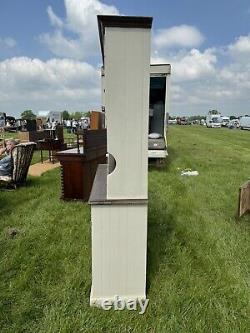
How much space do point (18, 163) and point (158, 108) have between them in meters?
6.85

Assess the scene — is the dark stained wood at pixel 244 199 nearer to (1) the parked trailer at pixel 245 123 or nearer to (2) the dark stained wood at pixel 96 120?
(2) the dark stained wood at pixel 96 120

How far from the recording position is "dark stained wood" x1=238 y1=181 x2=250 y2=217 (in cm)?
477

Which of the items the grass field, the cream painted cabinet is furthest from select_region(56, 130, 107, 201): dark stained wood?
the cream painted cabinet

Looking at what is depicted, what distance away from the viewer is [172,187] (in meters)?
7.08

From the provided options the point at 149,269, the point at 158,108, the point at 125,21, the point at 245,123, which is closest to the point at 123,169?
the point at 125,21

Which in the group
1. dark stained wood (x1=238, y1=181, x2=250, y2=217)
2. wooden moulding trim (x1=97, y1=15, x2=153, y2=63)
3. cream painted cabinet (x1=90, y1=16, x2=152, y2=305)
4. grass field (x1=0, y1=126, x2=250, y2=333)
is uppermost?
wooden moulding trim (x1=97, y1=15, x2=153, y2=63)

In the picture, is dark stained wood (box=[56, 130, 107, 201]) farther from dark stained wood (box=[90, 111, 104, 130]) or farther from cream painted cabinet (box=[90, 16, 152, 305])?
cream painted cabinet (box=[90, 16, 152, 305])

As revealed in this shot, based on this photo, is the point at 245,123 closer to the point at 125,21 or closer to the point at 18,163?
the point at 18,163

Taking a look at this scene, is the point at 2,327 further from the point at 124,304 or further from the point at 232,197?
the point at 232,197

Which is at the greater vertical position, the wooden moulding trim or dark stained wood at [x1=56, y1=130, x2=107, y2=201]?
the wooden moulding trim

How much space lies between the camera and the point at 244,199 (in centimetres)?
495

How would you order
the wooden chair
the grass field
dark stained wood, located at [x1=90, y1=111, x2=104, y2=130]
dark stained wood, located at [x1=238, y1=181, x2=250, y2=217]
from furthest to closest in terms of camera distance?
dark stained wood, located at [x1=90, y1=111, x2=104, y2=130] < the wooden chair < dark stained wood, located at [x1=238, y1=181, x2=250, y2=217] < the grass field

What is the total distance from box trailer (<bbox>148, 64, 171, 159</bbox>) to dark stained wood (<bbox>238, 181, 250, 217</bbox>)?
4408 mm

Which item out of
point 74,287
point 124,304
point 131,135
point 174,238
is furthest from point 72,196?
point 131,135
